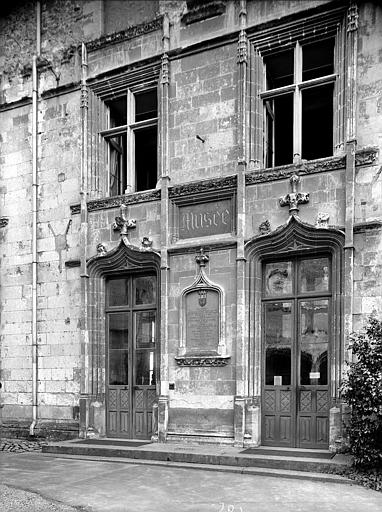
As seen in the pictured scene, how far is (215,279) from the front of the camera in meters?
11.0

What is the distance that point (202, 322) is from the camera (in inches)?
438

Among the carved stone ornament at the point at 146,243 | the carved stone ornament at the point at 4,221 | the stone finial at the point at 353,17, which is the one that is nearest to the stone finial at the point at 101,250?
the carved stone ornament at the point at 146,243

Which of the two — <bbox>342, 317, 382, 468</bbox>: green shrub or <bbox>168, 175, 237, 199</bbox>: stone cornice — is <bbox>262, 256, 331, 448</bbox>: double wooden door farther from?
<bbox>168, 175, 237, 199</bbox>: stone cornice

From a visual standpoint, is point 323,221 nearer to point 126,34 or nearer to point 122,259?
point 122,259

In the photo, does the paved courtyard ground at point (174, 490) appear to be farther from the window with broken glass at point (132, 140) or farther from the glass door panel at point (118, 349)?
the window with broken glass at point (132, 140)

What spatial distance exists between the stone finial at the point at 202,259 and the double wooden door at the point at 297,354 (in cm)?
129

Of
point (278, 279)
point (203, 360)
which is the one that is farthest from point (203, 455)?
point (278, 279)

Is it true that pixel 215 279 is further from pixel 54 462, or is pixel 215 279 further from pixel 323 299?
pixel 54 462

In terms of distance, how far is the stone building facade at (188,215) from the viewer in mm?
10031

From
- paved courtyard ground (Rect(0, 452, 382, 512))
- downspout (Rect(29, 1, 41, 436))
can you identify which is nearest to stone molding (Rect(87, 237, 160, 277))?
downspout (Rect(29, 1, 41, 436))

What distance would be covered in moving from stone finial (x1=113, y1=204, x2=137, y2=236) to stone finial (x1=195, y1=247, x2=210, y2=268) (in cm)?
170

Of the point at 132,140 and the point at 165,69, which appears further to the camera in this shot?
the point at 132,140

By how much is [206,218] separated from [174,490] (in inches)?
204

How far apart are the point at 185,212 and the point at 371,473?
583cm
